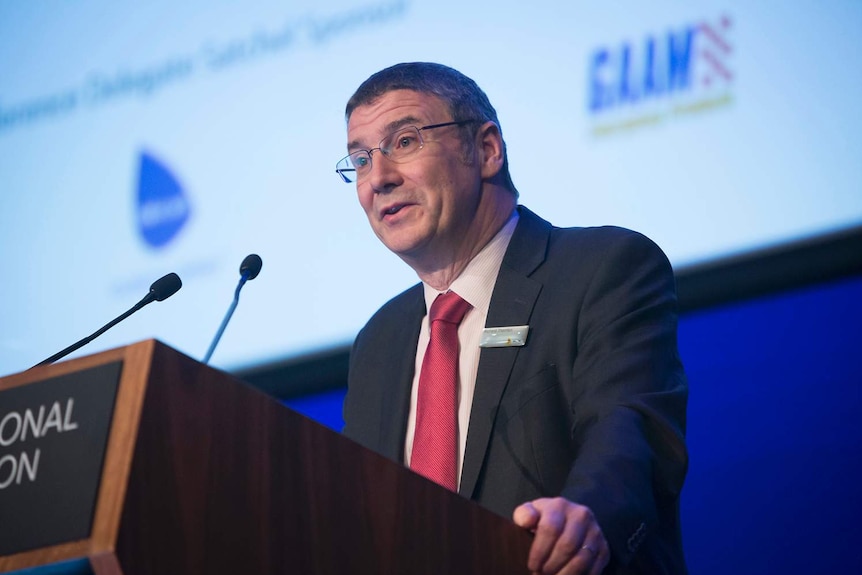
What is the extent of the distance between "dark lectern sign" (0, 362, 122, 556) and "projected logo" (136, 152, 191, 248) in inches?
97.4

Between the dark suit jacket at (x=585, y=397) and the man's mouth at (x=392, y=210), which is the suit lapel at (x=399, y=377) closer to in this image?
the dark suit jacket at (x=585, y=397)

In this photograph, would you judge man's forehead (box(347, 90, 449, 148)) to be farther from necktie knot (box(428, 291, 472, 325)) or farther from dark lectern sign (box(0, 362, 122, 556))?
dark lectern sign (box(0, 362, 122, 556))

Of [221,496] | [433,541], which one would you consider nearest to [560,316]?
[433,541]

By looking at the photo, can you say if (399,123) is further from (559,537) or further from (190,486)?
(190,486)

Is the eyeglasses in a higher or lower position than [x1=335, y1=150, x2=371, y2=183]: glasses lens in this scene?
higher

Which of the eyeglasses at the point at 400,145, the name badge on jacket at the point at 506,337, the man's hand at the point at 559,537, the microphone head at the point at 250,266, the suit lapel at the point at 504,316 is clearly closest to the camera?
the man's hand at the point at 559,537

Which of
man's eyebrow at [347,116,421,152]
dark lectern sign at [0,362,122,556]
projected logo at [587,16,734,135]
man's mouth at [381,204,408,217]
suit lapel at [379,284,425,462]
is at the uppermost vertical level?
projected logo at [587,16,734,135]

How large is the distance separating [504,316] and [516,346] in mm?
102

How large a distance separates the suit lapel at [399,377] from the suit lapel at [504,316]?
268mm

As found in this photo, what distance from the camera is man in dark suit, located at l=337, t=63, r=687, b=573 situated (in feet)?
5.14

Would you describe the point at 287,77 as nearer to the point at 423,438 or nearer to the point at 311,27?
the point at 311,27

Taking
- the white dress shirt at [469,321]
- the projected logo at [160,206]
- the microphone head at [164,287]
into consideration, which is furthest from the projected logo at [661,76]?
the microphone head at [164,287]

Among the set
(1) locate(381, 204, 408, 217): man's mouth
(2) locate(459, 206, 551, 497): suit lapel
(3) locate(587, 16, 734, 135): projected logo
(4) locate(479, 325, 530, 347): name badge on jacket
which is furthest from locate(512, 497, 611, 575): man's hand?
(3) locate(587, 16, 734, 135): projected logo

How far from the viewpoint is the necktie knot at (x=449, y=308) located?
2234mm
